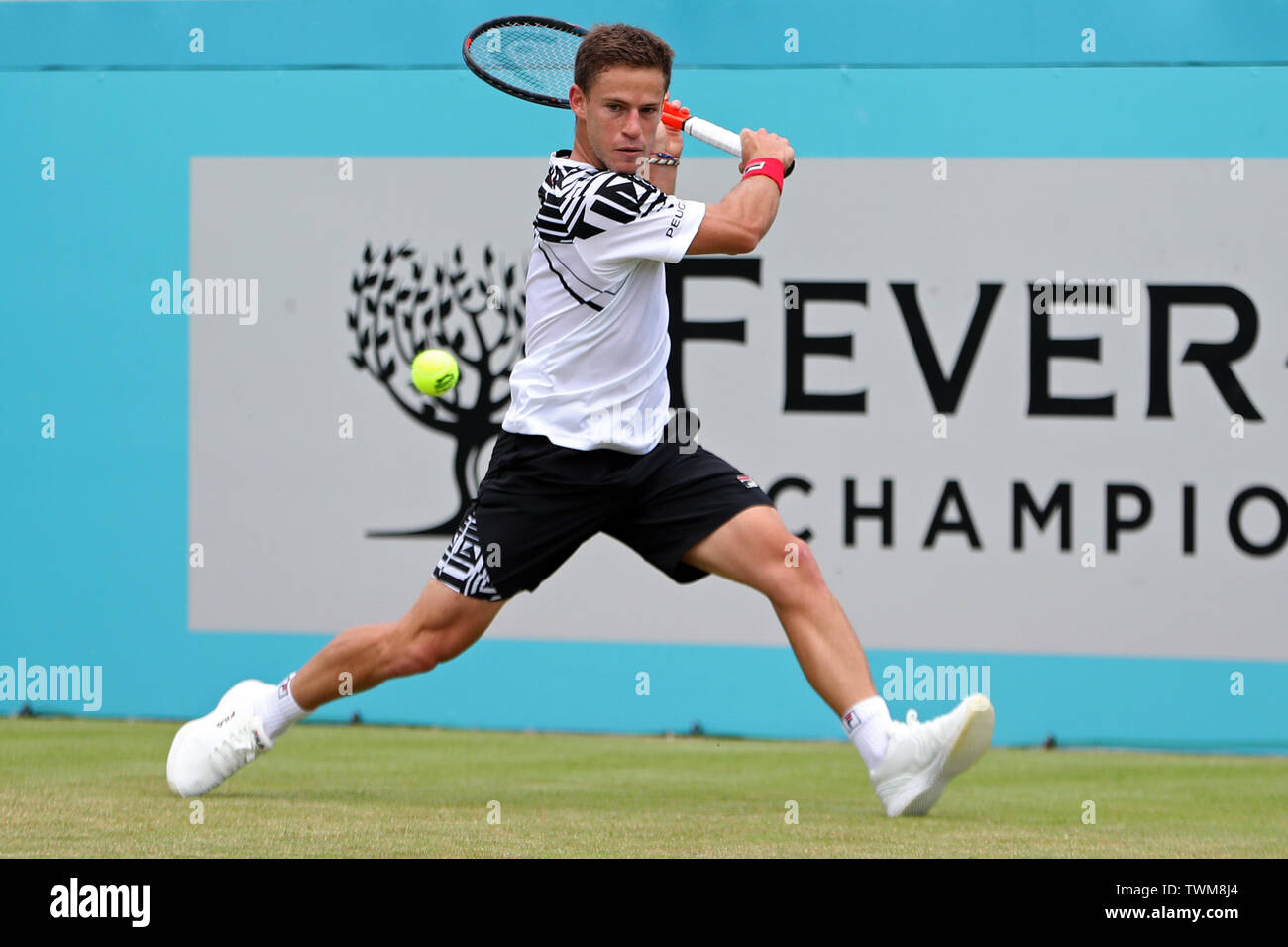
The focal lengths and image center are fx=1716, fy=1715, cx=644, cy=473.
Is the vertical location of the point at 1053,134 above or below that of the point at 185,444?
above

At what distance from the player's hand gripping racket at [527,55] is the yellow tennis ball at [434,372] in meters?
1.31

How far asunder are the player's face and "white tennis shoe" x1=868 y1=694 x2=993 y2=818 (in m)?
→ 1.34

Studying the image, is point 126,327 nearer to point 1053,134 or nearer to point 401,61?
point 401,61

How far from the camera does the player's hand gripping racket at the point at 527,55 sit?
4.22 metres

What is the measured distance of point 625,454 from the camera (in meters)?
3.78

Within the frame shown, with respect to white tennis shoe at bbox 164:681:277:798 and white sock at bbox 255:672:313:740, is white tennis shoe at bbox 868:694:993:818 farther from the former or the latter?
white tennis shoe at bbox 164:681:277:798

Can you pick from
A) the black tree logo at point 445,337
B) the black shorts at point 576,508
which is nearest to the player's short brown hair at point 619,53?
the black shorts at point 576,508

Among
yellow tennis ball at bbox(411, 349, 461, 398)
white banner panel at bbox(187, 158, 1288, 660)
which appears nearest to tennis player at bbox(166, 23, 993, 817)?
yellow tennis ball at bbox(411, 349, 461, 398)

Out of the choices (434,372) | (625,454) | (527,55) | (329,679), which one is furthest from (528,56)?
(329,679)

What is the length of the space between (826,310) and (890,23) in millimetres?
957

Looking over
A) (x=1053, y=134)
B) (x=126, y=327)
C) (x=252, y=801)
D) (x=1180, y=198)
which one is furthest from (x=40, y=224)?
(x=1180, y=198)

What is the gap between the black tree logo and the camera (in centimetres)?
584

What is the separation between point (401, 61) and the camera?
19.1 feet

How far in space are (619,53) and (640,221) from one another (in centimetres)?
36
